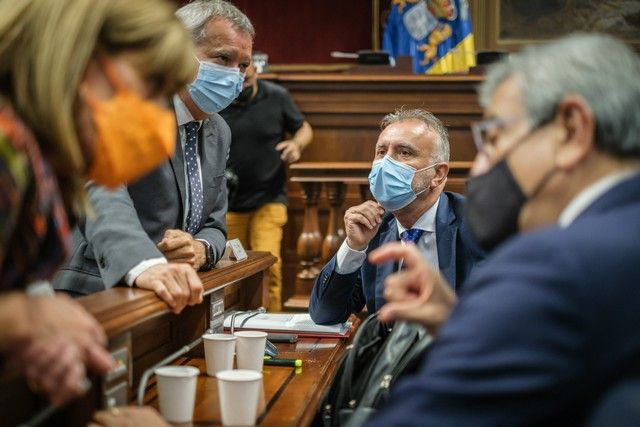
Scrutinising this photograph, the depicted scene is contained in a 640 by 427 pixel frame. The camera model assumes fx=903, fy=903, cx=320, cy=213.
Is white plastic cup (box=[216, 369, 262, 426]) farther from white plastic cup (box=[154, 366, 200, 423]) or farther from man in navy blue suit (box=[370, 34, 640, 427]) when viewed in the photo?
man in navy blue suit (box=[370, 34, 640, 427])

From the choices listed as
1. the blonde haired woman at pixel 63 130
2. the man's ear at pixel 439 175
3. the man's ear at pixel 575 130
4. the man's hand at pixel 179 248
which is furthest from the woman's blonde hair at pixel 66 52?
the man's ear at pixel 439 175

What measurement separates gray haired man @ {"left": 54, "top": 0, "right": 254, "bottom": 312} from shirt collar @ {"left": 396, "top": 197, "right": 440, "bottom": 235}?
0.66 meters

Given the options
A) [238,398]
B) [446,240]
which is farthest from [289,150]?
[238,398]

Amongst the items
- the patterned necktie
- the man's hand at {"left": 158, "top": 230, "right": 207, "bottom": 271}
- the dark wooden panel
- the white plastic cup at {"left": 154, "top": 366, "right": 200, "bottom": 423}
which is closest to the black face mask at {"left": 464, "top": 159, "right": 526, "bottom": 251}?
the white plastic cup at {"left": 154, "top": 366, "right": 200, "bottom": 423}

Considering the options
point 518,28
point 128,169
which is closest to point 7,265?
point 128,169

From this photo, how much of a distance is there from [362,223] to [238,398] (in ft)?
4.60

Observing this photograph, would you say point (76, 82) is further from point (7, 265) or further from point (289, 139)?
point (289, 139)

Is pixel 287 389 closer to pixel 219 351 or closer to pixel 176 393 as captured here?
pixel 219 351

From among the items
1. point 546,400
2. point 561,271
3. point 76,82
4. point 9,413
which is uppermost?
point 76,82

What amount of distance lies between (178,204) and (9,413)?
1306mm

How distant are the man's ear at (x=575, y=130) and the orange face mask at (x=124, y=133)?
2.15ft

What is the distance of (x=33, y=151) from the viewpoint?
1.28 m

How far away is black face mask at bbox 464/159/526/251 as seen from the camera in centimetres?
153

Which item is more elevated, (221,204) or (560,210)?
(560,210)
